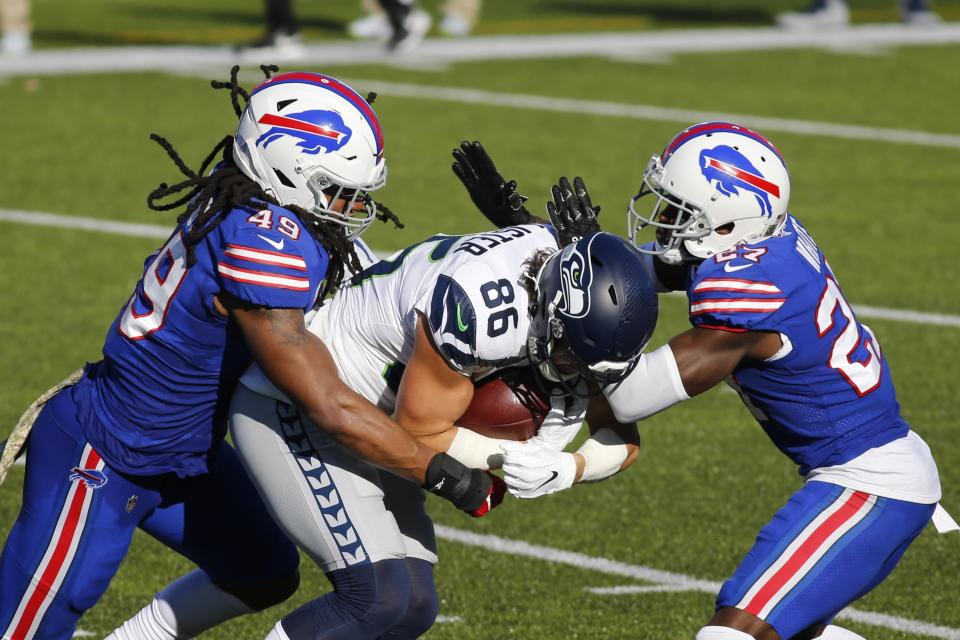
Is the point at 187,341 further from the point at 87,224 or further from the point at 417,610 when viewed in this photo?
the point at 87,224

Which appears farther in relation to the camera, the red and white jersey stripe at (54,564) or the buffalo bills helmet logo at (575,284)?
the red and white jersey stripe at (54,564)

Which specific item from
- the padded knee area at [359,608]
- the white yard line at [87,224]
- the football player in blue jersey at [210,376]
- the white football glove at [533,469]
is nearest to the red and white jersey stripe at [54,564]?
the football player in blue jersey at [210,376]

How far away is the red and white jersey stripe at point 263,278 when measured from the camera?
12.8 feet

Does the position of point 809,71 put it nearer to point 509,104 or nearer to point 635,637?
point 509,104

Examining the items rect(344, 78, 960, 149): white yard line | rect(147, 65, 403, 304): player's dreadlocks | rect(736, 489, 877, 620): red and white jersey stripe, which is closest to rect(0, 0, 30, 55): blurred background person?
rect(344, 78, 960, 149): white yard line

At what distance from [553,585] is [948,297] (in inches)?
165

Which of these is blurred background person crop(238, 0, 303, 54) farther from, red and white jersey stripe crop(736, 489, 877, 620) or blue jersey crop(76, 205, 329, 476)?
red and white jersey stripe crop(736, 489, 877, 620)

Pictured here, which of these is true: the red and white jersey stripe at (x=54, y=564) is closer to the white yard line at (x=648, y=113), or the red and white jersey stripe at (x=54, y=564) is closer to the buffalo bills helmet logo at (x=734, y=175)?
the buffalo bills helmet logo at (x=734, y=175)

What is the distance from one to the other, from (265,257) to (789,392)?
→ 141 centimetres

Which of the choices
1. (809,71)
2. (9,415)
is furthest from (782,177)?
(809,71)

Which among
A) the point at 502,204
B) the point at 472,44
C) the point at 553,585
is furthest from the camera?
the point at 472,44

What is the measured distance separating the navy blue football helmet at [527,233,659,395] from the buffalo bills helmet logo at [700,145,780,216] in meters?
0.49

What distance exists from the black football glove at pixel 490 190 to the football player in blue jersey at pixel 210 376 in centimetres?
64

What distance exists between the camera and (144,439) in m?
4.17
